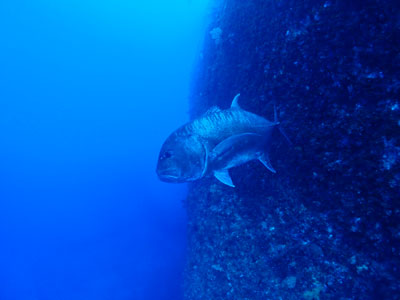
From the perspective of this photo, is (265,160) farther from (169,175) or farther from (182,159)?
(169,175)

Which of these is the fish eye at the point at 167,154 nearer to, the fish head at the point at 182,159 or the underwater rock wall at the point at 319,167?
the fish head at the point at 182,159

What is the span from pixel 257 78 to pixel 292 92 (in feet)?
3.68

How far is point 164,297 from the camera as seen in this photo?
11133mm

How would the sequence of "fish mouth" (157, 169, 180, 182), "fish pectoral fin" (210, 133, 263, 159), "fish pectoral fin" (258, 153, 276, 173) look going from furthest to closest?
"fish pectoral fin" (258, 153, 276, 173), "fish pectoral fin" (210, 133, 263, 159), "fish mouth" (157, 169, 180, 182)

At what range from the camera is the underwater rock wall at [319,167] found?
3055mm

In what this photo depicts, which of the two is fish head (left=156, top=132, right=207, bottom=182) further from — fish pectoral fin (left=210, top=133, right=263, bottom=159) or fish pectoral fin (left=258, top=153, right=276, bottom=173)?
fish pectoral fin (left=258, top=153, right=276, bottom=173)

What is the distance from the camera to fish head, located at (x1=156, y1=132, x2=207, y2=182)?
2.99 meters

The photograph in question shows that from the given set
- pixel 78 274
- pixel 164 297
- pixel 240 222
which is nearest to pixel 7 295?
pixel 78 274

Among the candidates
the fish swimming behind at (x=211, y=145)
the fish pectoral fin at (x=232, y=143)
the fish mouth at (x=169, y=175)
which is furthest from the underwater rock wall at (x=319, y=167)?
the fish mouth at (x=169, y=175)

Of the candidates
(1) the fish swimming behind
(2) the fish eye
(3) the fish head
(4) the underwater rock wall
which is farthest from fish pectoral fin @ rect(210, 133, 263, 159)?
(4) the underwater rock wall

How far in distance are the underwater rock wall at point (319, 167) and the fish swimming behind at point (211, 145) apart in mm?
783

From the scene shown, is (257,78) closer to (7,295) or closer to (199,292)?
(199,292)

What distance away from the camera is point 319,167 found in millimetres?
3650

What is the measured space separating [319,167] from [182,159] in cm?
190
